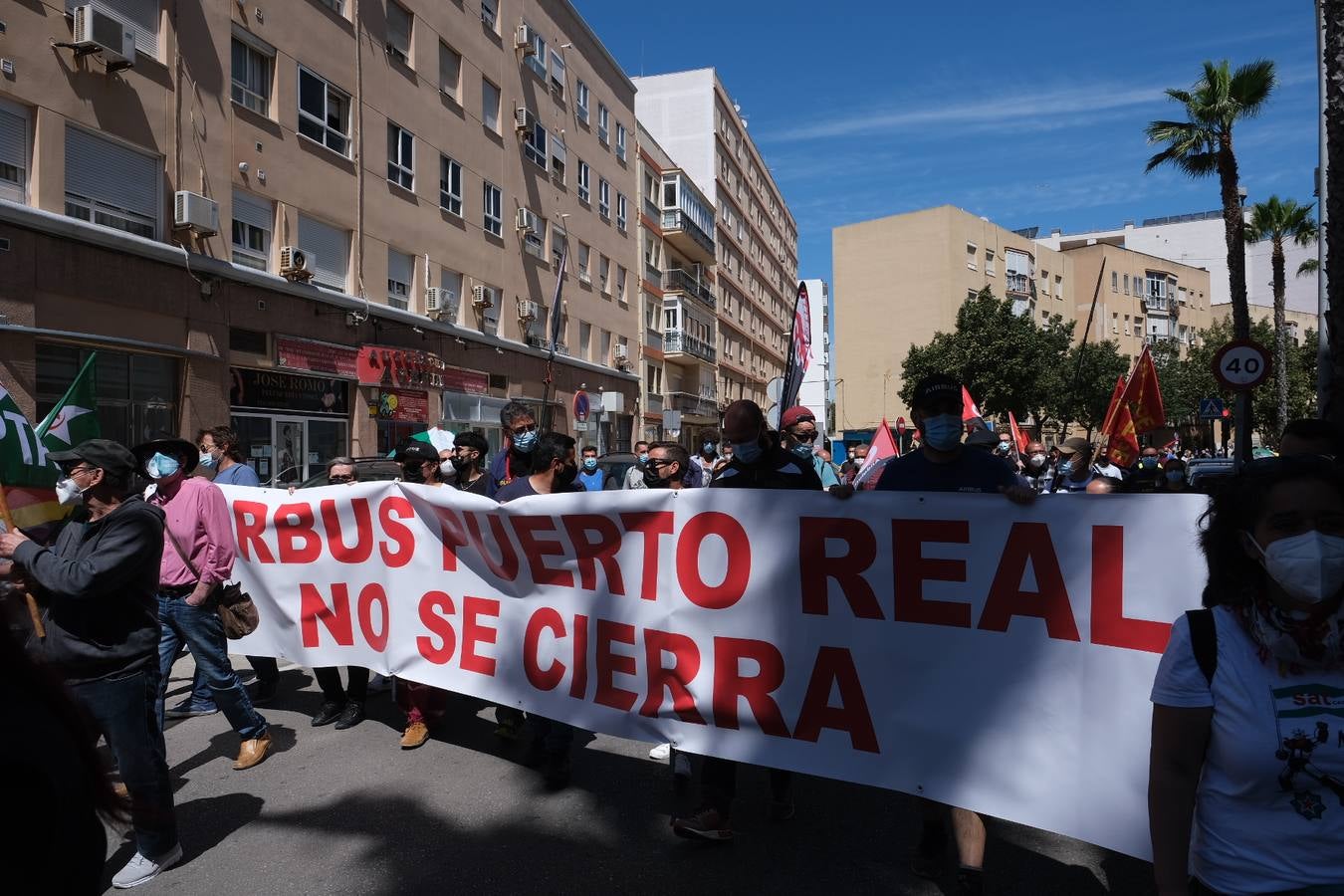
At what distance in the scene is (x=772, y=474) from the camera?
4.36 meters

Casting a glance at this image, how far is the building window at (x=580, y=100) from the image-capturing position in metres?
32.5

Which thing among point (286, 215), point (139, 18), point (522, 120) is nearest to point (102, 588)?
point (139, 18)

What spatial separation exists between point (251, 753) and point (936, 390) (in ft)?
13.8

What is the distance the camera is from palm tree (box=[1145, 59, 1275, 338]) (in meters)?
21.0

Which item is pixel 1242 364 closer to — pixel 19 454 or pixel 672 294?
pixel 19 454

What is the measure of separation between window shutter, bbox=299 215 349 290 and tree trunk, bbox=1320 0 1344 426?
55.0 feet

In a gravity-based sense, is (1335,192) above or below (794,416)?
above

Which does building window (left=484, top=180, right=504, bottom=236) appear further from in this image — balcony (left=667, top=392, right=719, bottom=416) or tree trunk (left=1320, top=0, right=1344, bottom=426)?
tree trunk (left=1320, top=0, right=1344, bottom=426)

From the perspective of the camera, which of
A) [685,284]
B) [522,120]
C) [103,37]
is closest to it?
[103,37]

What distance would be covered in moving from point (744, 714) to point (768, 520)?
85cm

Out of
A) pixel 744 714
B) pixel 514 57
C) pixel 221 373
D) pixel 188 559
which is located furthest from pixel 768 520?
pixel 514 57

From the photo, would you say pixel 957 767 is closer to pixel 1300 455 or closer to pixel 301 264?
pixel 1300 455

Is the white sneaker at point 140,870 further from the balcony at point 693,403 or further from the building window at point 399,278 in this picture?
the balcony at point 693,403

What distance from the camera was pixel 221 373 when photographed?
15.6m
